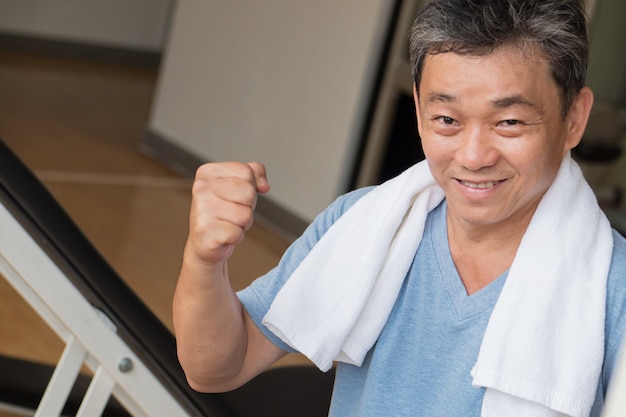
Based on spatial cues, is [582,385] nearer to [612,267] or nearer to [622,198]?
[612,267]

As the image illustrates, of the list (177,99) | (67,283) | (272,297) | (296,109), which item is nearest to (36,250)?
(67,283)

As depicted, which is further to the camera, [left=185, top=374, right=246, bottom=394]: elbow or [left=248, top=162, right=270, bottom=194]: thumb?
[left=185, top=374, right=246, bottom=394]: elbow

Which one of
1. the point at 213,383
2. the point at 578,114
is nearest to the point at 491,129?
the point at 578,114

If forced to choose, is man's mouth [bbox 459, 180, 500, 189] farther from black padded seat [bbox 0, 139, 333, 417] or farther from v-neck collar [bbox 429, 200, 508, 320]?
black padded seat [bbox 0, 139, 333, 417]

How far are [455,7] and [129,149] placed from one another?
4.37m

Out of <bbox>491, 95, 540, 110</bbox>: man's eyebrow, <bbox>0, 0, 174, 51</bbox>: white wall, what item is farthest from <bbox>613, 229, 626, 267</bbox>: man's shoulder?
<bbox>0, 0, 174, 51</bbox>: white wall

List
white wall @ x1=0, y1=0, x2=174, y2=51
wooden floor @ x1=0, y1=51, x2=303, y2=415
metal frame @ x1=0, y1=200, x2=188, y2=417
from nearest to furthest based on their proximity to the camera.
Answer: metal frame @ x1=0, y1=200, x2=188, y2=417 < wooden floor @ x1=0, y1=51, x2=303, y2=415 < white wall @ x1=0, y1=0, x2=174, y2=51

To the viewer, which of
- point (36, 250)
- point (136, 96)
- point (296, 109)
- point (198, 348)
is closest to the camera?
point (198, 348)

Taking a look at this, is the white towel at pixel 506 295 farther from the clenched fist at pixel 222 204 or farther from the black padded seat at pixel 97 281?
the black padded seat at pixel 97 281

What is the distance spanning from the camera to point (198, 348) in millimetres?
1355

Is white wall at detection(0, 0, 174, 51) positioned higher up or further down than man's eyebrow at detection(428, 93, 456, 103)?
further down

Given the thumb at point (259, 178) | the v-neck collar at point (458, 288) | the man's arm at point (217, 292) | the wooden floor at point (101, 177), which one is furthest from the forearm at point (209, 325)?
the wooden floor at point (101, 177)

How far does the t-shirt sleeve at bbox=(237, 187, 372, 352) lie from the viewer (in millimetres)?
1423

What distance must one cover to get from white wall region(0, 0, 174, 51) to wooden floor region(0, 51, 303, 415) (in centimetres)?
19
